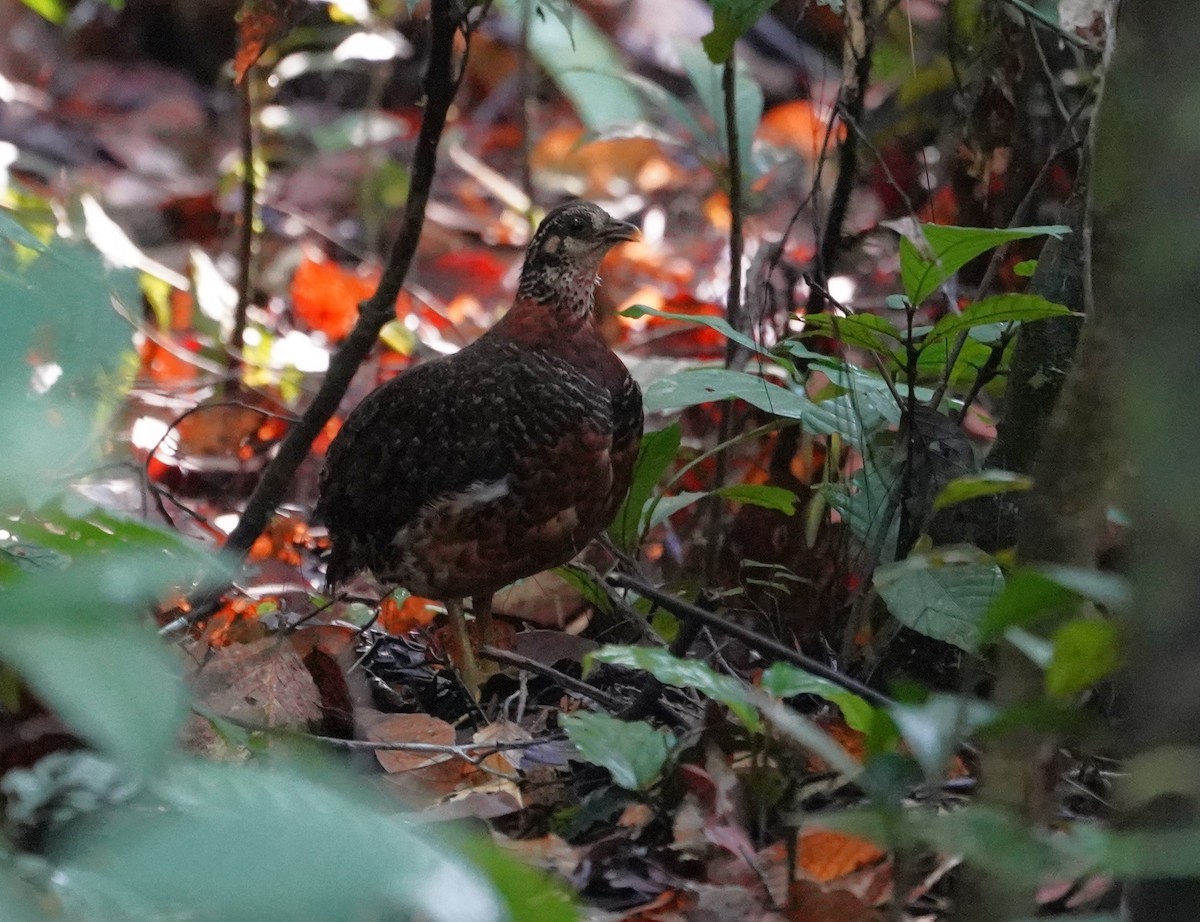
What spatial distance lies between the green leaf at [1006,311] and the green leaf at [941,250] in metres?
0.09

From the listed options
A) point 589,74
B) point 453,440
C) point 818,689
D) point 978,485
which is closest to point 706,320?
point 453,440

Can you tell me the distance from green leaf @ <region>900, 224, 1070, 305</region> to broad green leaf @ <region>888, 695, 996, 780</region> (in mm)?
847

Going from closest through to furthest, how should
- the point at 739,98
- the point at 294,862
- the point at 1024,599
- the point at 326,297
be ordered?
the point at 294,862, the point at 1024,599, the point at 739,98, the point at 326,297

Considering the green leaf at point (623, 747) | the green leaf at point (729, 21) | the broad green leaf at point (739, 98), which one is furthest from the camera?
the broad green leaf at point (739, 98)

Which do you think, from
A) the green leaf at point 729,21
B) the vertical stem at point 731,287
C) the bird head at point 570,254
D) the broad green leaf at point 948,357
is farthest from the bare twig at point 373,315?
the broad green leaf at point 948,357

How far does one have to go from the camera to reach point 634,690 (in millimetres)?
2941

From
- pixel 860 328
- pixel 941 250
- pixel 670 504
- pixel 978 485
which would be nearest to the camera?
pixel 978 485

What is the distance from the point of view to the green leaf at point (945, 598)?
238 cm

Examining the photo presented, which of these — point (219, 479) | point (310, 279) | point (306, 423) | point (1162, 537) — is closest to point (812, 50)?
point (310, 279)

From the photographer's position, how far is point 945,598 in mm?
2426

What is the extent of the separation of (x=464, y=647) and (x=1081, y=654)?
2.04 meters

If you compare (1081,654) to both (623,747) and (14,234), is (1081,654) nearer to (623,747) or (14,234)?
(623,747)

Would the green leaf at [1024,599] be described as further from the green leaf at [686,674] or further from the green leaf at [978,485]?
the green leaf at [686,674]

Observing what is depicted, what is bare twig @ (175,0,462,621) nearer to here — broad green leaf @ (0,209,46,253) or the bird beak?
the bird beak
